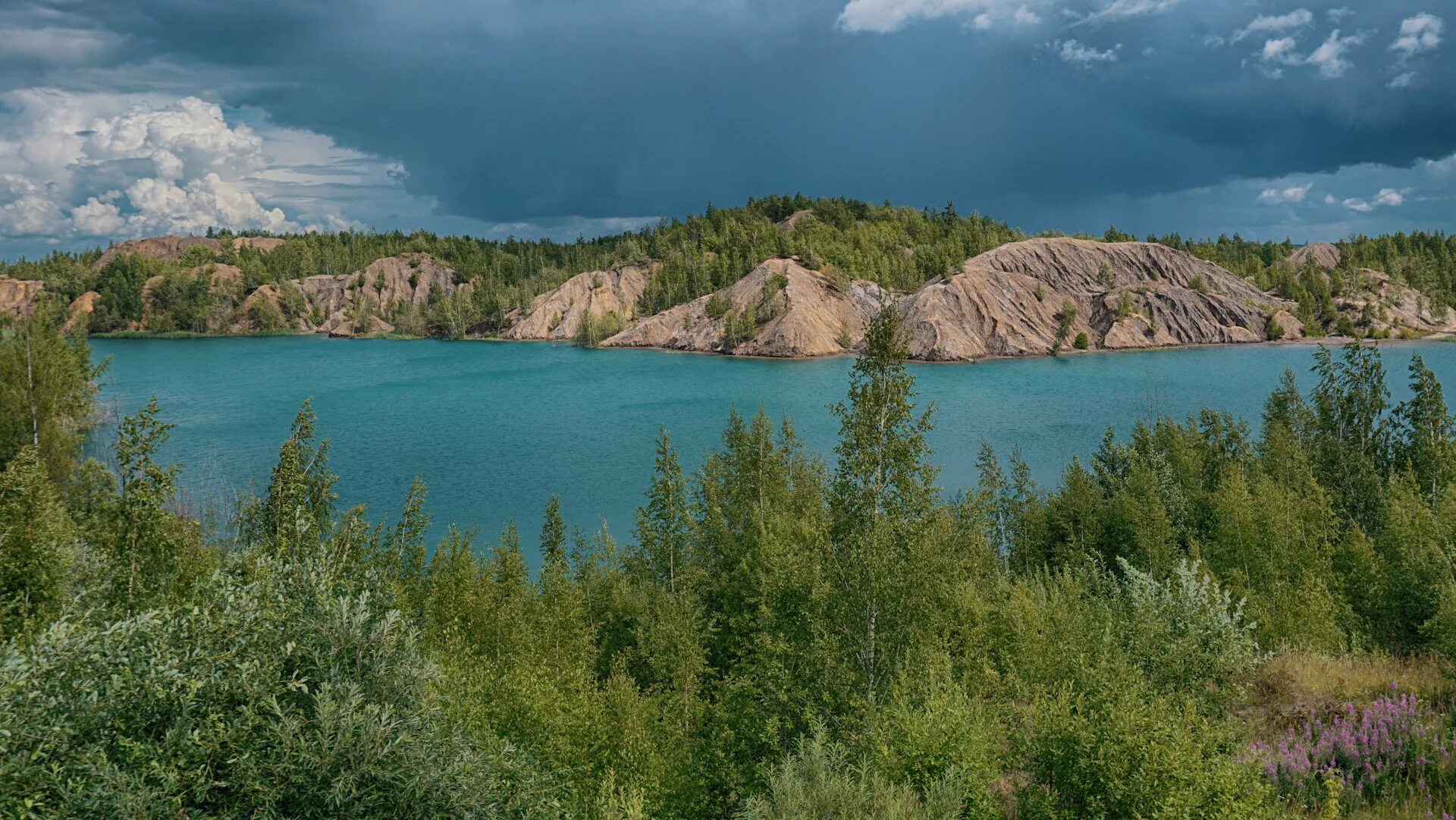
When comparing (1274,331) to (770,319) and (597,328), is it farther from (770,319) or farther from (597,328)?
(597,328)

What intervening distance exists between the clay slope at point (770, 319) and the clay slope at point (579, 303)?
1698 cm

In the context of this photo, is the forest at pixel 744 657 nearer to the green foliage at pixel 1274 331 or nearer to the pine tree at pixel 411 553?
the pine tree at pixel 411 553

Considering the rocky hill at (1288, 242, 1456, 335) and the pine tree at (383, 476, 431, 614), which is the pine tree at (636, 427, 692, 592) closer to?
the pine tree at (383, 476, 431, 614)

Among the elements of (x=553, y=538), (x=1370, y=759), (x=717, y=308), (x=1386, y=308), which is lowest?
(x=553, y=538)

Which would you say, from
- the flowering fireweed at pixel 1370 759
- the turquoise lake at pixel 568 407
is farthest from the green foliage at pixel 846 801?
the turquoise lake at pixel 568 407

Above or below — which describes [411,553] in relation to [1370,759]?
below

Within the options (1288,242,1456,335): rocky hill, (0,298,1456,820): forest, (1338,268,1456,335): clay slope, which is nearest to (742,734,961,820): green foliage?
(0,298,1456,820): forest

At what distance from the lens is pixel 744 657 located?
113 ft

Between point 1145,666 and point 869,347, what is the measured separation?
9.68 m

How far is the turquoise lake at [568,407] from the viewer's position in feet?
206

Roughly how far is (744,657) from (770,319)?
401 feet

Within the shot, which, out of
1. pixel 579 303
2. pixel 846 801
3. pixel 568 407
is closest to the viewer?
pixel 846 801

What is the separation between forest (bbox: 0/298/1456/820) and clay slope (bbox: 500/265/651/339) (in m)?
140

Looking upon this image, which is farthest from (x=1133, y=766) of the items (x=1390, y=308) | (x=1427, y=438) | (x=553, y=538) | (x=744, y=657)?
(x=1390, y=308)
